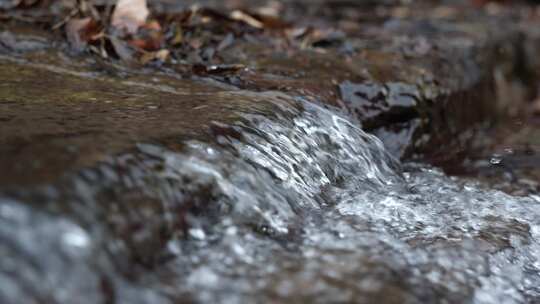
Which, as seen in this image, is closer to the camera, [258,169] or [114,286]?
[114,286]

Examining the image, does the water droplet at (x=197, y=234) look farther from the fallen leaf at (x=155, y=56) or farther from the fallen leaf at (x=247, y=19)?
the fallen leaf at (x=247, y=19)

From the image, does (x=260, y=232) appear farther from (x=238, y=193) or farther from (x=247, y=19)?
(x=247, y=19)

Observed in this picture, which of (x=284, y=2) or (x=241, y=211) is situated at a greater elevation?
(x=284, y=2)

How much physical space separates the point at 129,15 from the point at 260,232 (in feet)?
6.90

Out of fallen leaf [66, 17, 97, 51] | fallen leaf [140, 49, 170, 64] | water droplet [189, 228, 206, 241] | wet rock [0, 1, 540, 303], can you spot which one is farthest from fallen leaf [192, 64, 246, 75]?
water droplet [189, 228, 206, 241]

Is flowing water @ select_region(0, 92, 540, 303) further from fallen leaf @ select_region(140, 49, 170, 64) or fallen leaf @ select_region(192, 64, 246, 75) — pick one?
fallen leaf @ select_region(140, 49, 170, 64)

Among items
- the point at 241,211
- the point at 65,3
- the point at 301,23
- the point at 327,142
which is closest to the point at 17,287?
the point at 241,211

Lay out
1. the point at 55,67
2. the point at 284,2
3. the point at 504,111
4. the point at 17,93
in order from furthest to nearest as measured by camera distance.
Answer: the point at 284,2
the point at 504,111
the point at 55,67
the point at 17,93

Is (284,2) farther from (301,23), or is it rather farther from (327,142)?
(327,142)

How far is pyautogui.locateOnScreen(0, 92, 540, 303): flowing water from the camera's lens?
1.28 metres

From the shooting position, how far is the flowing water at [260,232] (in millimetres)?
1276

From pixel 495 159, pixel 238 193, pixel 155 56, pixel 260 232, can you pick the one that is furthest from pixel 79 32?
pixel 495 159

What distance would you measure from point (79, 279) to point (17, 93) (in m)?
1.17

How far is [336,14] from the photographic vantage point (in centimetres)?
538
